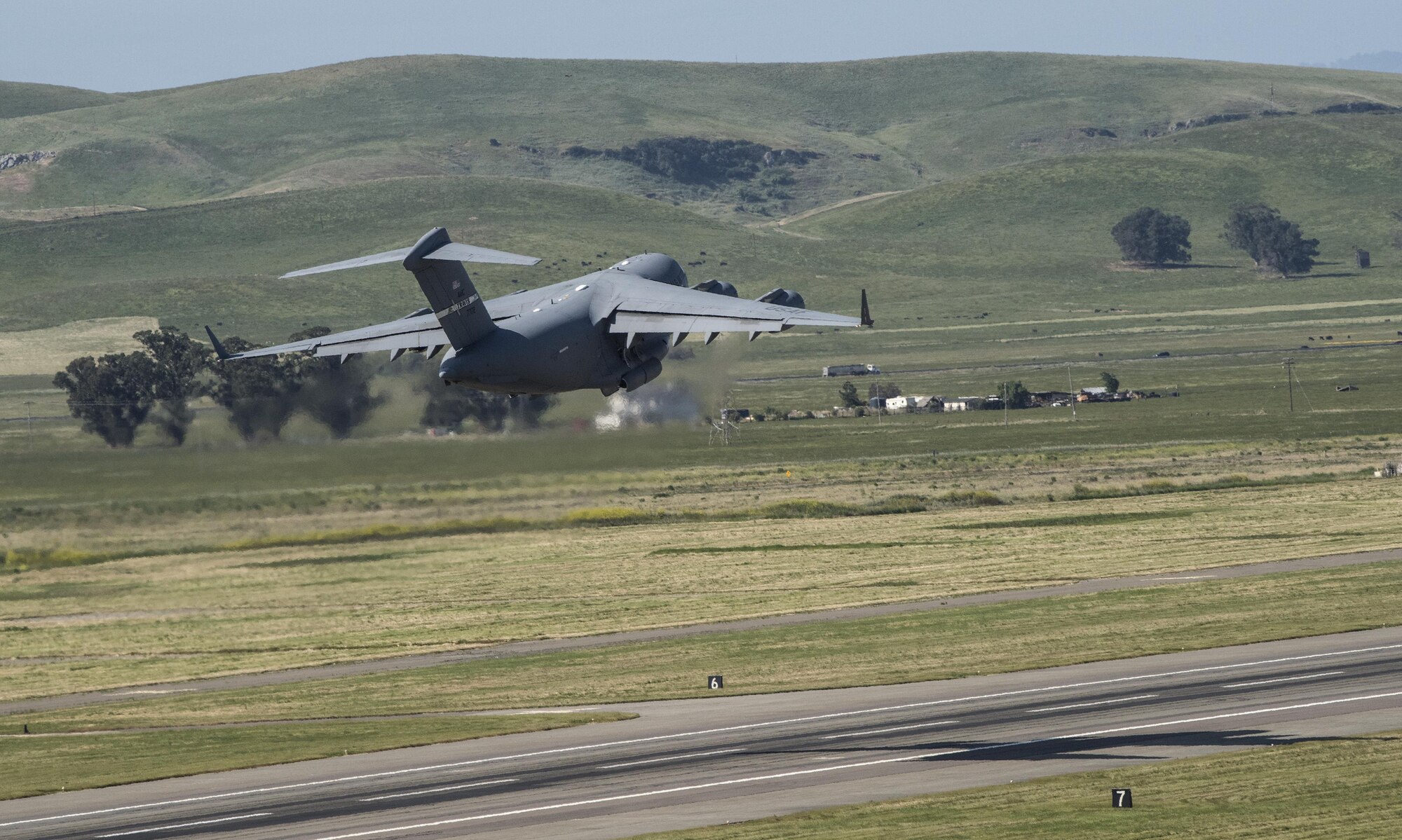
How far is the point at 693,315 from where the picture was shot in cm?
4872

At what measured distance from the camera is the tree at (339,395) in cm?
5506

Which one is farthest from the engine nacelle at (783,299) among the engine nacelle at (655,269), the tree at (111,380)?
the tree at (111,380)

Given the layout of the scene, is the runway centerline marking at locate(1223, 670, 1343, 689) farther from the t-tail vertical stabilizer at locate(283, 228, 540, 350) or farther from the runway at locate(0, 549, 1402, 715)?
the t-tail vertical stabilizer at locate(283, 228, 540, 350)

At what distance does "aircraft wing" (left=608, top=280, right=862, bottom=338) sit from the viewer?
1871 inches

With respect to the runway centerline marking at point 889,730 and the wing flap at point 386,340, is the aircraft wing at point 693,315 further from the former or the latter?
the runway centerline marking at point 889,730

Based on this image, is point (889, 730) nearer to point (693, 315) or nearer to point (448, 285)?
point (693, 315)

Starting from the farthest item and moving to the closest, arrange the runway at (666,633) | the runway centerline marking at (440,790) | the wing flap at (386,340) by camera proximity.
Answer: the runway at (666,633) → the wing flap at (386,340) → the runway centerline marking at (440,790)

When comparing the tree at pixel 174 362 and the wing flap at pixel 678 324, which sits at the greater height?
the wing flap at pixel 678 324

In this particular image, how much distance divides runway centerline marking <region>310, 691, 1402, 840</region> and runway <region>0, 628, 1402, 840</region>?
0.30ft

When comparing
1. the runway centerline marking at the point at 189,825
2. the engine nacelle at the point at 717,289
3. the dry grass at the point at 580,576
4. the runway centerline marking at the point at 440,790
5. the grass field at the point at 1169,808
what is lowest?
the dry grass at the point at 580,576

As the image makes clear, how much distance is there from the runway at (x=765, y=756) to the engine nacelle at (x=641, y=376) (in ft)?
32.9

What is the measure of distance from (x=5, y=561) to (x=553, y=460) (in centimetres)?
1785

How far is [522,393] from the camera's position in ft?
161

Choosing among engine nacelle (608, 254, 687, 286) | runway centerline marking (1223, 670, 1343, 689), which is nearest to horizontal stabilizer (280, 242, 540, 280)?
engine nacelle (608, 254, 687, 286)
